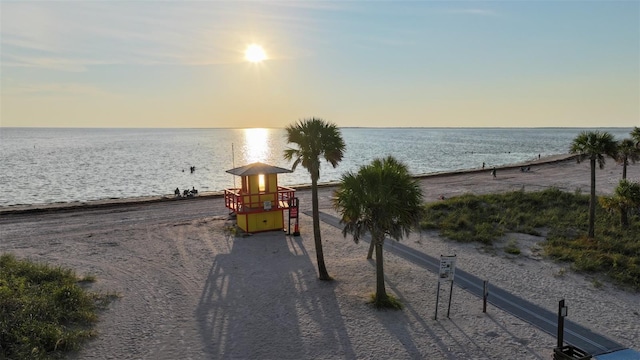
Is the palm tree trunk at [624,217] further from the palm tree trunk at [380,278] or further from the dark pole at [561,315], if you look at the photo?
the palm tree trunk at [380,278]

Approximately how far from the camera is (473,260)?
17.7 m

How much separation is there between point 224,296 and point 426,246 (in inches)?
403

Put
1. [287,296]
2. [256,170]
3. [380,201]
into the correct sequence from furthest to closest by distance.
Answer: [256,170]
[287,296]
[380,201]

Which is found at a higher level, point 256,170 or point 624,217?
point 256,170

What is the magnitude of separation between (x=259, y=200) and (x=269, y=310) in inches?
388

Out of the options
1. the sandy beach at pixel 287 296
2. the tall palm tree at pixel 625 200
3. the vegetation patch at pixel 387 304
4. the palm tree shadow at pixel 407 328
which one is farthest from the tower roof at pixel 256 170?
the tall palm tree at pixel 625 200

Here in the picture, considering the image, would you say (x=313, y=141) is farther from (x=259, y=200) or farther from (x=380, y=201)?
(x=259, y=200)

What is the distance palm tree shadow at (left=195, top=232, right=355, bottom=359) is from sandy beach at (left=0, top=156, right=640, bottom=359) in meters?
0.05

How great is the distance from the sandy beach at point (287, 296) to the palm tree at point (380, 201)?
7.04 ft

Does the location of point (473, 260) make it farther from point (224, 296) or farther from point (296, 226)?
point (224, 296)

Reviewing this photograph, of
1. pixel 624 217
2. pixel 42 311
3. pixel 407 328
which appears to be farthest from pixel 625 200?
pixel 42 311

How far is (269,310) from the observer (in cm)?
1301

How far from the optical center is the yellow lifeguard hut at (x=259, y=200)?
72.0 feet

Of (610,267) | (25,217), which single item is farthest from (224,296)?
(25,217)
